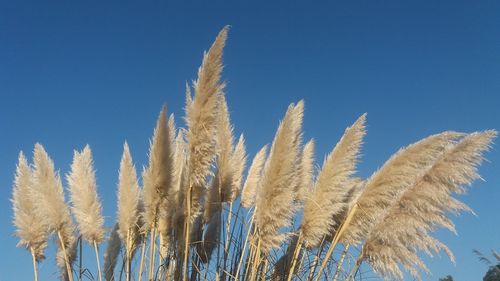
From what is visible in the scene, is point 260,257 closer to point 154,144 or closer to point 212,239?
point 212,239

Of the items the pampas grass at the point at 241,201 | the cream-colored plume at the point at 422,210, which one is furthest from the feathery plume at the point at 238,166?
the cream-colored plume at the point at 422,210

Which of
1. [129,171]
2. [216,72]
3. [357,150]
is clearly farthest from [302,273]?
[216,72]

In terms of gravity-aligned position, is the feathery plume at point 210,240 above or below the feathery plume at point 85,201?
below

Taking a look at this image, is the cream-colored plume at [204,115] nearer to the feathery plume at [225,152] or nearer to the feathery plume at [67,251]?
the feathery plume at [225,152]

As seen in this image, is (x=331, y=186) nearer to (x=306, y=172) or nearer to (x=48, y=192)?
(x=306, y=172)

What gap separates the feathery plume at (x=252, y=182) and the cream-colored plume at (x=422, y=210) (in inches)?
38.4

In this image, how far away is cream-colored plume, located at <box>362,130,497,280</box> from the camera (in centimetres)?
407

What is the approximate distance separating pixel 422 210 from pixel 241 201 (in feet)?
4.41

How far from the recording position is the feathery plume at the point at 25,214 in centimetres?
442

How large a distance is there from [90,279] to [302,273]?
149 cm

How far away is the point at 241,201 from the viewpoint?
4.77 meters

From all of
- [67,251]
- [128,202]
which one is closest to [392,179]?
[128,202]

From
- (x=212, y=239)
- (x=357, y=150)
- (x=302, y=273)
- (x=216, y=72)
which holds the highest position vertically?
(x=216, y=72)

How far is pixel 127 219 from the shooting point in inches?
167
